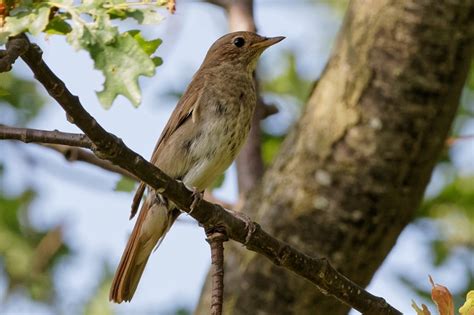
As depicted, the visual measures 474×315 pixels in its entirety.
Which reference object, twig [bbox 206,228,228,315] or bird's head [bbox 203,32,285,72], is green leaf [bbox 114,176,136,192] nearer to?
bird's head [bbox 203,32,285,72]

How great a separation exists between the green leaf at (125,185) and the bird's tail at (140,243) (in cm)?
28

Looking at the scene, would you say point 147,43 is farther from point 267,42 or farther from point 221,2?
point 221,2

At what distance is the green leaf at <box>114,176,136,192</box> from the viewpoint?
218 inches

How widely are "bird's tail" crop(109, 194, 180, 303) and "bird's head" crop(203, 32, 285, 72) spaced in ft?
3.78

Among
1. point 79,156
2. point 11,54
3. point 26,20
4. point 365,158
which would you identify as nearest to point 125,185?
point 79,156

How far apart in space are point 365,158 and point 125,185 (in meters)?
1.34

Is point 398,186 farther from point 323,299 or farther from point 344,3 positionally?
point 344,3

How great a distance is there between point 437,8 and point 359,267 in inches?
59.5

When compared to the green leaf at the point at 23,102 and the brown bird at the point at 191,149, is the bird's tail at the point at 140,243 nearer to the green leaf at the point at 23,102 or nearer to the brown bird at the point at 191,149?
the brown bird at the point at 191,149

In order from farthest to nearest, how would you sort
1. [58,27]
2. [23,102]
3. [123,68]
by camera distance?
[23,102] < [123,68] < [58,27]

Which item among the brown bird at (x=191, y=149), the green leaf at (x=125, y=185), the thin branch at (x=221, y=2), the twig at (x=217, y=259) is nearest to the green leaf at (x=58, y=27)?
the twig at (x=217, y=259)

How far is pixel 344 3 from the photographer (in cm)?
946

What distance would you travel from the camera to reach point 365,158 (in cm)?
555

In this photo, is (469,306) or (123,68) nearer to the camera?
(469,306)
